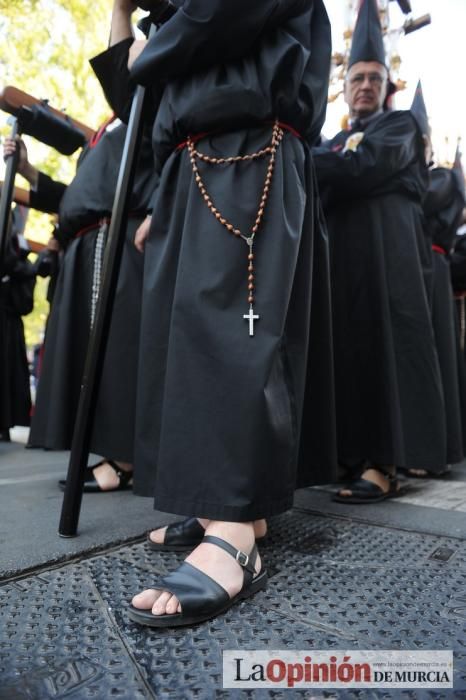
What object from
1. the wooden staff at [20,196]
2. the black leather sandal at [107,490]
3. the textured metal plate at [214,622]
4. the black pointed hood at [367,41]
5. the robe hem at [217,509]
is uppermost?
the black pointed hood at [367,41]

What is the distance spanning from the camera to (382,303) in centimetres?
206

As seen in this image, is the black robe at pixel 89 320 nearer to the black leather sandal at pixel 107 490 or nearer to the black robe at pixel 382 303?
the black leather sandal at pixel 107 490

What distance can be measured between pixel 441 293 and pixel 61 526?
2.20 m

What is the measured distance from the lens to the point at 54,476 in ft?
7.60

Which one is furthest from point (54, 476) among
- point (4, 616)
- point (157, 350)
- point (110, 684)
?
point (110, 684)

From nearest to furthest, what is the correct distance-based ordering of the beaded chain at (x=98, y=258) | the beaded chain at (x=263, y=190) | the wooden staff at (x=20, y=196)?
the beaded chain at (x=263, y=190), the beaded chain at (x=98, y=258), the wooden staff at (x=20, y=196)

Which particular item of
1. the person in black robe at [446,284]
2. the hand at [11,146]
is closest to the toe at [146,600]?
the person in black robe at [446,284]

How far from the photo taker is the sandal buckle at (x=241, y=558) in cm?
101

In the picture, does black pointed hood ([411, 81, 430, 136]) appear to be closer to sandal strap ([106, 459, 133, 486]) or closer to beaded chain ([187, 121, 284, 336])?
beaded chain ([187, 121, 284, 336])

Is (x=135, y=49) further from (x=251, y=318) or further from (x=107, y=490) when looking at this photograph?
(x=107, y=490)

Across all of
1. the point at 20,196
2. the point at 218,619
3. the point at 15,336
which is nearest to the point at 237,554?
the point at 218,619

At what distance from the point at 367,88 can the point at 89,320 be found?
65.1 inches

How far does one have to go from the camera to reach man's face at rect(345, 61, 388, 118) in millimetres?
2316

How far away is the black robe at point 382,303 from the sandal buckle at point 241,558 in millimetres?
1017
